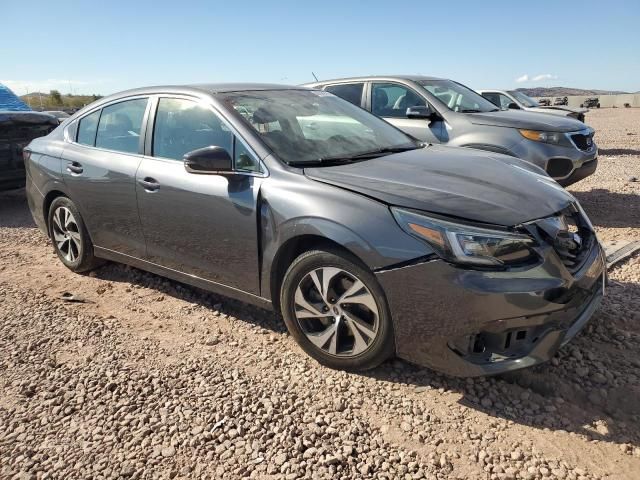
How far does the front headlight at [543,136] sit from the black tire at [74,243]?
195 inches

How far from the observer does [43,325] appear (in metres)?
3.89

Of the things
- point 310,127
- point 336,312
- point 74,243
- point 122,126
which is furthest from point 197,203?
point 74,243

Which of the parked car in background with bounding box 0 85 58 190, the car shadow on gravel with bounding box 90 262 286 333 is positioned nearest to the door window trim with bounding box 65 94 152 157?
the car shadow on gravel with bounding box 90 262 286 333

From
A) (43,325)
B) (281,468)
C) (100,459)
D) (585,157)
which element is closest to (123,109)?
(43,325)

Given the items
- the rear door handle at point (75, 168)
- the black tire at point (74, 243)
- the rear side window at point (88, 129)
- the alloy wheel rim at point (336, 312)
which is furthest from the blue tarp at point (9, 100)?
the alloy wheel rim at point (336, 312)

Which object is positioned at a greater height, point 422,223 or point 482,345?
point 422,223

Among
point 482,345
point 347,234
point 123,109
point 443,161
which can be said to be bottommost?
point 482,345

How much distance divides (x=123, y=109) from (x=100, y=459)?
9.38ft

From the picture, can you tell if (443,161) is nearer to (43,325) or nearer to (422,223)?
(422,223)

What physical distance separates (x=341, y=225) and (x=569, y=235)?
4.06 feet

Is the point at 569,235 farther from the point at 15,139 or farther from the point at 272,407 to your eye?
the point at 15,139

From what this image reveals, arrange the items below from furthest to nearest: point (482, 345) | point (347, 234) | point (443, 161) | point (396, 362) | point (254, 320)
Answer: point (254, 320) < point (443, 161) < point (396, 362) < point (347, 234) < point (482, 345)

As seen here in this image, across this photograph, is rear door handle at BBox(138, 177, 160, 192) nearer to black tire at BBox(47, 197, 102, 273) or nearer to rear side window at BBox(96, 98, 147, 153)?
rear side window at BBox(96, 98, 147, 153)

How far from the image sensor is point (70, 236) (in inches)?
190
